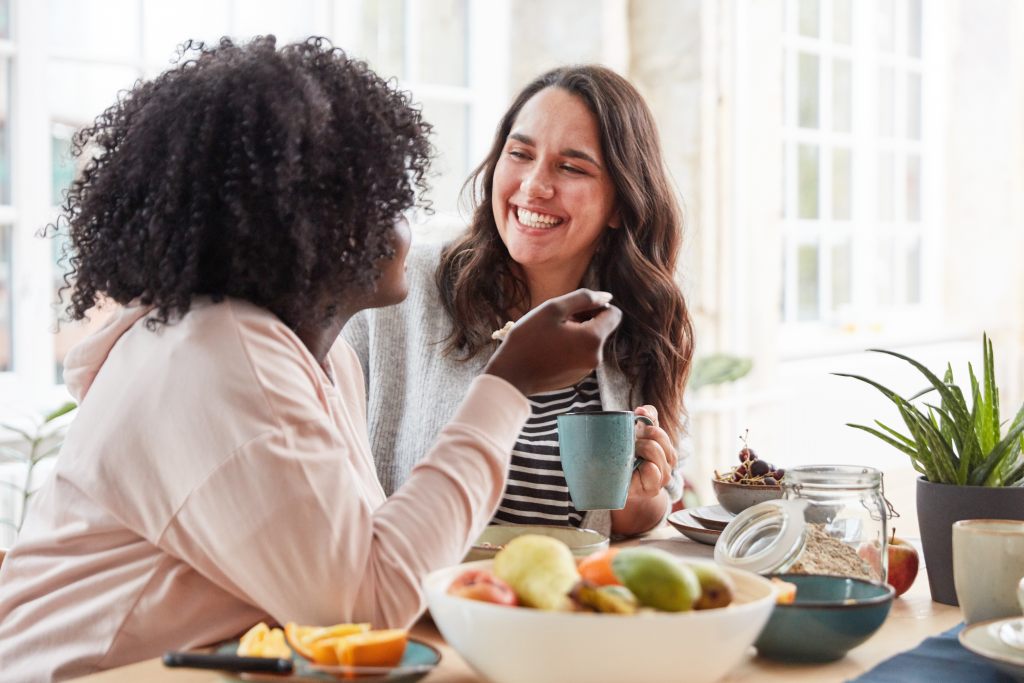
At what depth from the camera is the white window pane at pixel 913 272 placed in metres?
6.17

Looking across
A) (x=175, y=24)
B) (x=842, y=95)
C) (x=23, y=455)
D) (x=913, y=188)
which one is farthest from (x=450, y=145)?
(x=913, y=188)

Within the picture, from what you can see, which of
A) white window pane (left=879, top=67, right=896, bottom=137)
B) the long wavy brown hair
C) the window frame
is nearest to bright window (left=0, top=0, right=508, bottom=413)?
the long wavy brown hair

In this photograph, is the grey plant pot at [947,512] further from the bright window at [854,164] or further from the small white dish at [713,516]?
the bright window at [854,164]

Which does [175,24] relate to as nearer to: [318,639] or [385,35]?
[385,35]

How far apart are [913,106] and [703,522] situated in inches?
200

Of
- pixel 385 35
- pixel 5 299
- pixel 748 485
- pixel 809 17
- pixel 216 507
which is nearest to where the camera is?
pixel 216 507

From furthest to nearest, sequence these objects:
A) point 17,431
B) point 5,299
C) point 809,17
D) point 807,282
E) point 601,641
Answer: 1. point 807,282
2. point 809,17
3. point 5,299
4. point 17,431
5. point 601,641

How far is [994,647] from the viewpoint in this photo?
1.10 meters

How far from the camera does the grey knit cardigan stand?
2.06 meters

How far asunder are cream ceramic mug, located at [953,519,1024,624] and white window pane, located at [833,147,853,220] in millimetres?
4528

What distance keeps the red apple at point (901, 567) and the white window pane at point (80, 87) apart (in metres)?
2.31

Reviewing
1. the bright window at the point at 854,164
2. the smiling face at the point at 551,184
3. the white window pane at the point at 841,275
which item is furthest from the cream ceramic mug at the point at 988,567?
the white window pane at the point at 841,275

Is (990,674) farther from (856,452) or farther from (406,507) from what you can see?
(856,452)

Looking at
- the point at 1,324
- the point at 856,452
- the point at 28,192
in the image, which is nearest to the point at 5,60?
the point at 28,192
